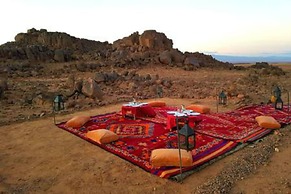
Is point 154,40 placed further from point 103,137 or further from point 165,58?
point 103,137

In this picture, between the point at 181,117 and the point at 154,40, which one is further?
the point at 154,40

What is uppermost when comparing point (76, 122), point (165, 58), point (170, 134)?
point (165, 58)

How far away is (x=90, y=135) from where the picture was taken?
242 inches

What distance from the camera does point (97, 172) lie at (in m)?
4.44

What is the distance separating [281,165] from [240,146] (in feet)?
3.39

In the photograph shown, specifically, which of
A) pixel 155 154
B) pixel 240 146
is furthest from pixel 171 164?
pixel 240 146

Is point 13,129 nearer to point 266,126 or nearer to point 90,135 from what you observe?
point 90,135

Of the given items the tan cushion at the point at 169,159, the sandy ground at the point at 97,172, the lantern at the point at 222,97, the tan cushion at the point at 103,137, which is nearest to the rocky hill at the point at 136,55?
the lantern at the point at 222,97

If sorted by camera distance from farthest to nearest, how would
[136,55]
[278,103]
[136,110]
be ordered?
1. [136,55]
2. [278,103]
3. [136,110]

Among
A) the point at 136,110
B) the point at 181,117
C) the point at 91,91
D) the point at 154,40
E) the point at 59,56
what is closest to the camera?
the point at 181,117

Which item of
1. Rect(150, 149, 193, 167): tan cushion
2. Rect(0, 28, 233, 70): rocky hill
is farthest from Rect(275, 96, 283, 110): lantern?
Rect(0, 28, 233, 70): rocky hill

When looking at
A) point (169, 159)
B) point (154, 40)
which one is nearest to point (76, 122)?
point (169, 159)

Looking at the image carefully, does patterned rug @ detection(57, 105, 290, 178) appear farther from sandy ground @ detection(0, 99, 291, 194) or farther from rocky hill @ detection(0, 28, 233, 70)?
rocky hill @ detection(0, 28, 233, 70)

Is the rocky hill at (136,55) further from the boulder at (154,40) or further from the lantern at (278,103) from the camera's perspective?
the lantern at (278,103)
